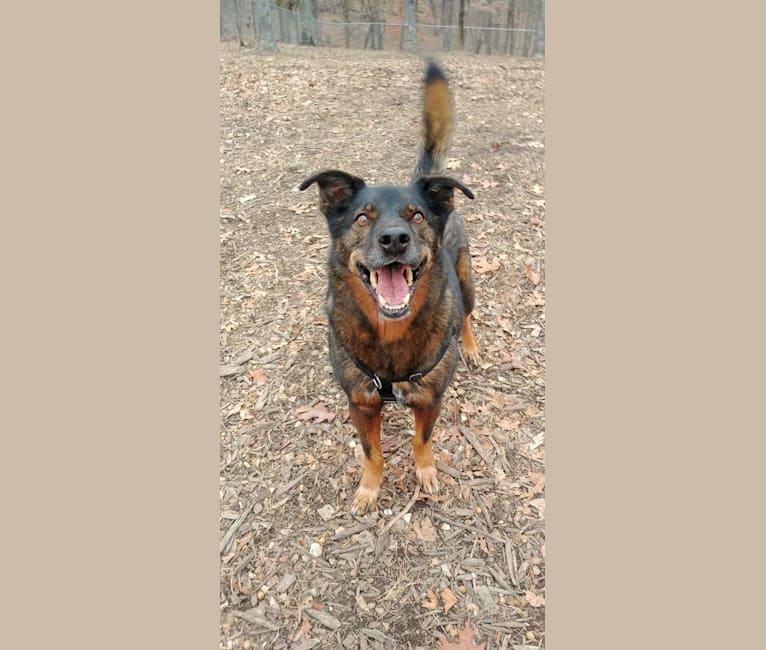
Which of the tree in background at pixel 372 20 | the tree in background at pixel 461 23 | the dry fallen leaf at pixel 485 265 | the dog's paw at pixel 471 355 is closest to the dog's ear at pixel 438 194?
the dog's paw at pixel 471 355

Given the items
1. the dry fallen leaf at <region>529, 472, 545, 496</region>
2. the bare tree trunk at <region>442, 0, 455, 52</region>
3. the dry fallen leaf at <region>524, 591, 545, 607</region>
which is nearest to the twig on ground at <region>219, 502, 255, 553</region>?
the dry fallen leaf at <region>524, 591, 545, 607</region>

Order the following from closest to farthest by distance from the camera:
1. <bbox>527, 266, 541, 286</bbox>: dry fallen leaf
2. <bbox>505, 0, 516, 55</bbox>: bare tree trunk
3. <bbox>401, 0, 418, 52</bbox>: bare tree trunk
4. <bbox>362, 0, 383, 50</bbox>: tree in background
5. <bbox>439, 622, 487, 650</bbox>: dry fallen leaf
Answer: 1. <bbox>439, 622, 487, 650</bbox>: dry fallen leaf
2. <bbox>527, 266, 541, 286</bbox>: dry fallen leaf
3. <bbox>401, 0, 418, 52</bbox>: bare tree trunk
4. <bbox>505, 0, 516, 55</bbox>: bare tree trunk
5. <bbox>362, 0, 383, 50</bbox>: tree in background

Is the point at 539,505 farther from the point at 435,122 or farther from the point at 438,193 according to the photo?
the point at 435,122

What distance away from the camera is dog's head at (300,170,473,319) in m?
3.06

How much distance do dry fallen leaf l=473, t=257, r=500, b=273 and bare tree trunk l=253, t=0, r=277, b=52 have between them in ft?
34.0

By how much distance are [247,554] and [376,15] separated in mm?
15840

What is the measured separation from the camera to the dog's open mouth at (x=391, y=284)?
3.16 m

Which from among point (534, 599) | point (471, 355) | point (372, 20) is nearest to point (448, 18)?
point (372, 20)

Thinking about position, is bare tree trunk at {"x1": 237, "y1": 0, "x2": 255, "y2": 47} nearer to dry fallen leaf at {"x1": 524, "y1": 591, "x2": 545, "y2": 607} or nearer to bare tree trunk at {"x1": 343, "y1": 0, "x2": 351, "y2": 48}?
bare tree trunk at {"x1": 343, "y1": 0, "x2": 351, "y2": 48}

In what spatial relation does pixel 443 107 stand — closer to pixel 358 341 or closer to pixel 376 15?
pixel 358 341

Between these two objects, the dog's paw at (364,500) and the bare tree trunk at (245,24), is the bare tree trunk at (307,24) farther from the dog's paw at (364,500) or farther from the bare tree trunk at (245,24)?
the dog's paw at (364,500)

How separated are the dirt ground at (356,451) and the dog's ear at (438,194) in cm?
204

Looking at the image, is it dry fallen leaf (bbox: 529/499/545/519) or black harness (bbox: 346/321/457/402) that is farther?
dry fallen leaf (bbox: 529/499/545/519)

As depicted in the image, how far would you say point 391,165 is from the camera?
8.12 metres
